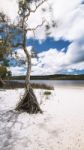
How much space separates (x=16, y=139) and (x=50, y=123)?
2508 mm

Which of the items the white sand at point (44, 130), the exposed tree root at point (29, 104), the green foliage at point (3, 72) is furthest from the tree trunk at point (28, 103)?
the green foliage at point (3, 72)

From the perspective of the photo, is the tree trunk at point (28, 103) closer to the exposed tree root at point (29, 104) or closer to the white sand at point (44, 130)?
the exposed tree root at point (29, 104)

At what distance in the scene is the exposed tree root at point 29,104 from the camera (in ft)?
42.8

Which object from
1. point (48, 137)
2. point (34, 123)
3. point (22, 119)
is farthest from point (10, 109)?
point (48, 137)

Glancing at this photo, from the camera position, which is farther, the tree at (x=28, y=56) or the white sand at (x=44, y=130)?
the tree at (x=28, y=56)

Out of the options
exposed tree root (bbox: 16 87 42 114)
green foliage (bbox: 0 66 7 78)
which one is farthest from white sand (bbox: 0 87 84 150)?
green foliage (bbox: 0 66 7 78)

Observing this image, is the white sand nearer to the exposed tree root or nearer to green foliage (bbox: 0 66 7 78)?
the exposed tree root

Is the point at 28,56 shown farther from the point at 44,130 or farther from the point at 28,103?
the point at 44,130

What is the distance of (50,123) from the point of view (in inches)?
425

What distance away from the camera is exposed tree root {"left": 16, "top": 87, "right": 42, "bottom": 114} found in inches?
513

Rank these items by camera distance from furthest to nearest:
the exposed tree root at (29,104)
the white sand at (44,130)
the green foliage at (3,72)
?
the green foliage at (3,72) < the exposed tree root at (29,104) < the white sand at (44,130)

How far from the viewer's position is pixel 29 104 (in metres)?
13.3

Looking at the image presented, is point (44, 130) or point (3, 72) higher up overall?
point (44, 130)

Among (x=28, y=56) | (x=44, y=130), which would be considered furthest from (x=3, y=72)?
(x=44, y=130)
